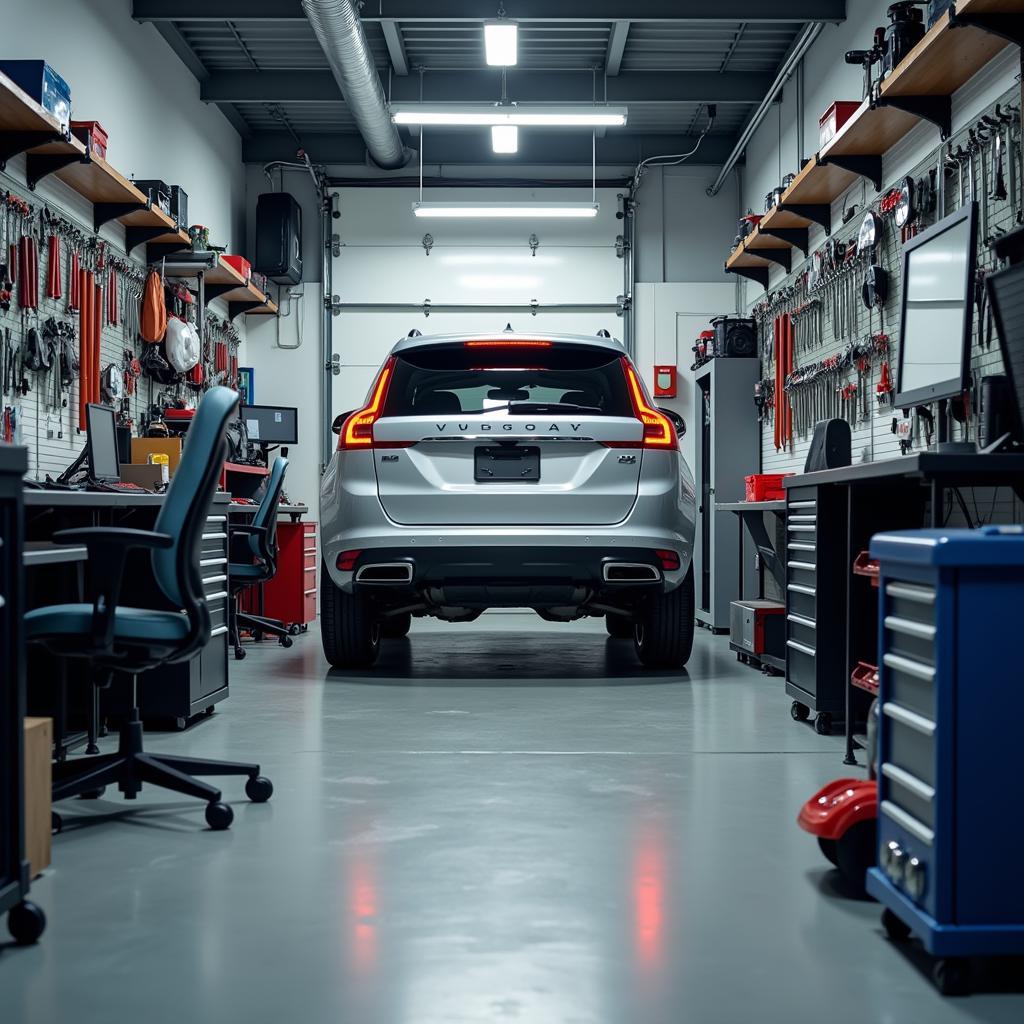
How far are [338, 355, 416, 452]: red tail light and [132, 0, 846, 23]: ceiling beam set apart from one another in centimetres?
384

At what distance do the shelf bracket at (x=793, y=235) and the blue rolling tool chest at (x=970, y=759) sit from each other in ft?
22.6

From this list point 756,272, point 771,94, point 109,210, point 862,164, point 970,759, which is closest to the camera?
point 970,759

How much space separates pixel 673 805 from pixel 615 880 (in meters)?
0.70

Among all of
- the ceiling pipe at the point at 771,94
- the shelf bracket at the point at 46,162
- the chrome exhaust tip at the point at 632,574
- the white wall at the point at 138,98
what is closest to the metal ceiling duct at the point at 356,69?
the white wall at the point at 138,98

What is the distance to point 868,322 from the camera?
6875 mm

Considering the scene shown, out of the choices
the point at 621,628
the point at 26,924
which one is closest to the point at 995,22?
the point at 26,924

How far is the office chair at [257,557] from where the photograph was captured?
278 inches

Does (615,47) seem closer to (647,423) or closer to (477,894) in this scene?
(647,423)

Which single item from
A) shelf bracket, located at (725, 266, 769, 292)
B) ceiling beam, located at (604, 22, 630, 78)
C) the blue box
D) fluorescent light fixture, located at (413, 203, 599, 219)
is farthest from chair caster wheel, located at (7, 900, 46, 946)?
fluorescent light fixture, located at (413, 203, 599, 219)

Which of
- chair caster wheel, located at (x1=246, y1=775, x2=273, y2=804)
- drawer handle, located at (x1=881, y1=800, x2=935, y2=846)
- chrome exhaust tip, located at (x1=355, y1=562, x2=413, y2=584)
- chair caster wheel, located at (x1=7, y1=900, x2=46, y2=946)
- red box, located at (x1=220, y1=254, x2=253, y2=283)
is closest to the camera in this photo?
drawer handle, located at (x1=881, y1=800, x2=935, y2=846)

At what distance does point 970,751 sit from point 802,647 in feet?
8.13

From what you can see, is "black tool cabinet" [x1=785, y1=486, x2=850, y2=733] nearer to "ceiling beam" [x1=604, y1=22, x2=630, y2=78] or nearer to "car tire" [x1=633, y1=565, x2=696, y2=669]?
"car tire" [x1=633, y1=565, x2=696, y2=669]

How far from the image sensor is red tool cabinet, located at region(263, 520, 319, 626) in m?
8.45

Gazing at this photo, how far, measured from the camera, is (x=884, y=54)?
545 centimetres
